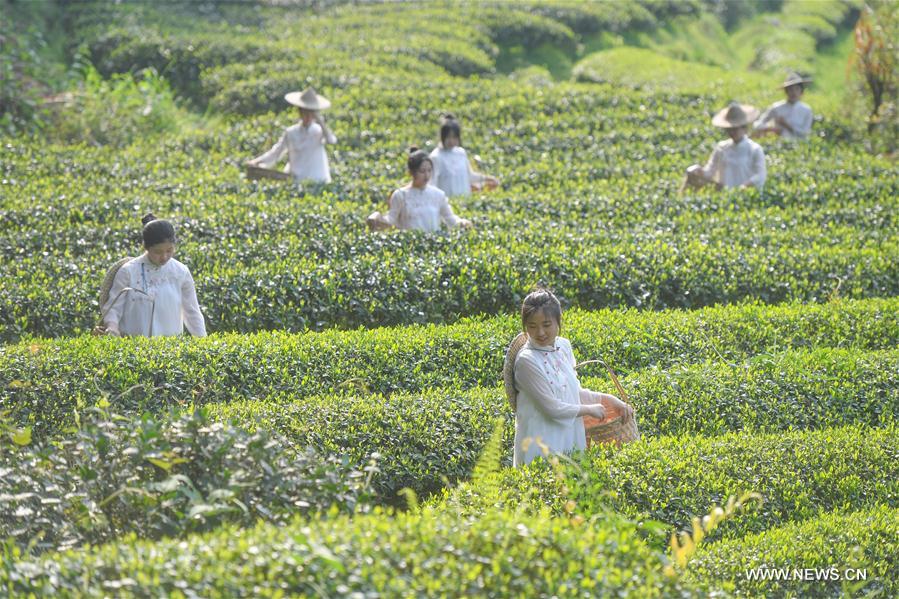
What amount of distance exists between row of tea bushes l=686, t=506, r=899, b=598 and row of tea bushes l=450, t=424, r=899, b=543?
0.41 meters

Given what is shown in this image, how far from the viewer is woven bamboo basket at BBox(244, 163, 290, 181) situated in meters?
15.9

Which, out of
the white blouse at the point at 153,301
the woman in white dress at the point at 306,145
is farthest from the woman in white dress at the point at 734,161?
the white blouse at the point at 153,301

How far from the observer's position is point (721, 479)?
7.71 meters

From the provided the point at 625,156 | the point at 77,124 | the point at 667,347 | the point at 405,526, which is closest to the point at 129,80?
the point at 77,124

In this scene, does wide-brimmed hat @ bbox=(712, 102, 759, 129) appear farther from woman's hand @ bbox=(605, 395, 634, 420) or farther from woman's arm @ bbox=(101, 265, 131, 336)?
woman's arm @ bbox=(101, 265, 131, 336)

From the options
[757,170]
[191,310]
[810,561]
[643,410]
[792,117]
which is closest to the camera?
[810,561]

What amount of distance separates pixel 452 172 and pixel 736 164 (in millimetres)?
3861

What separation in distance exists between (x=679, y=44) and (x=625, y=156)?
1472 cm

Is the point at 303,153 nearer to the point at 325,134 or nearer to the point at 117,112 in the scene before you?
the point at 325,134

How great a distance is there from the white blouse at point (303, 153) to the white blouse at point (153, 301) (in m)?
5.92

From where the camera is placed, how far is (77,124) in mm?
19344

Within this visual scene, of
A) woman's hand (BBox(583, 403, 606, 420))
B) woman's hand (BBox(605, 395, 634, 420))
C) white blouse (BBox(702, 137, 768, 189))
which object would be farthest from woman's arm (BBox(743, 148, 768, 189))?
woman's hand (BBox(583, 403, 606, 420))

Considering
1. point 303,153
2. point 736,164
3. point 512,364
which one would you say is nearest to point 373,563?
point 512,364

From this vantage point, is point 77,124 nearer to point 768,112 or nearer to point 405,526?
point 768,112
